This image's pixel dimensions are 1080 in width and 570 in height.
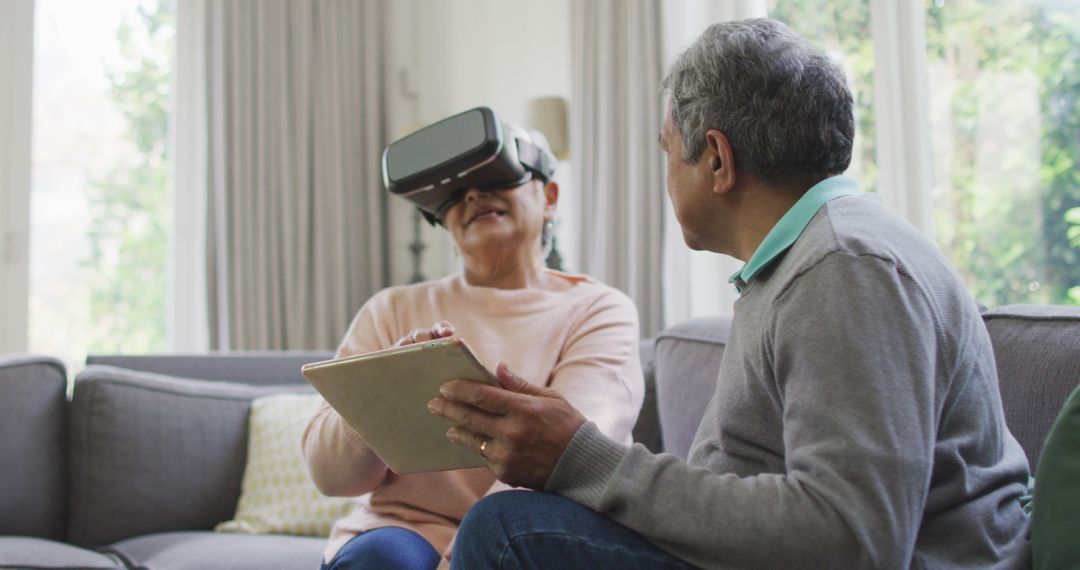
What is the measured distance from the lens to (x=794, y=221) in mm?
1054

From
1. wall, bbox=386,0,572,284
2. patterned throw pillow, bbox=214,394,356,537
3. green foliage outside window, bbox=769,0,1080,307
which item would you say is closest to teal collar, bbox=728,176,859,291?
patterned throw pillow, bbox=214,394,356,537

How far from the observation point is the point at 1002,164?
2811mm

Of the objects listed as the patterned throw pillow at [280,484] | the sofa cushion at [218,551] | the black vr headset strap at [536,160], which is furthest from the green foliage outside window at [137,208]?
the black vr headset strap at [536,160]

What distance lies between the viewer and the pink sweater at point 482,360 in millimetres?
1546

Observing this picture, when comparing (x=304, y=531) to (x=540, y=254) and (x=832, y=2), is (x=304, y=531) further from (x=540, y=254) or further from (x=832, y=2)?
(x=832, y=2)

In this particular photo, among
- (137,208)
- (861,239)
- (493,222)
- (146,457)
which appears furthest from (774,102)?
(137,208)

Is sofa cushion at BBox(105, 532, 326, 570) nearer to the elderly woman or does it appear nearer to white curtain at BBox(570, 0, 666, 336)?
the elderly woman

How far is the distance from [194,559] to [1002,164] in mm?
2327

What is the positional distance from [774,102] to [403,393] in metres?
0.52

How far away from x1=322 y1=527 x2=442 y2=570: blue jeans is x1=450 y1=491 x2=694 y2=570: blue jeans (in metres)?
0.50

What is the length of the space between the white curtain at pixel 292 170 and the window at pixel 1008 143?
2.35 metres

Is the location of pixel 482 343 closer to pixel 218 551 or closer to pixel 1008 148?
pixel 218 551

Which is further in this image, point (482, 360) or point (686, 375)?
point (686, 375)

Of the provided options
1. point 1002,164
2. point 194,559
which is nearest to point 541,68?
point 1002,164
